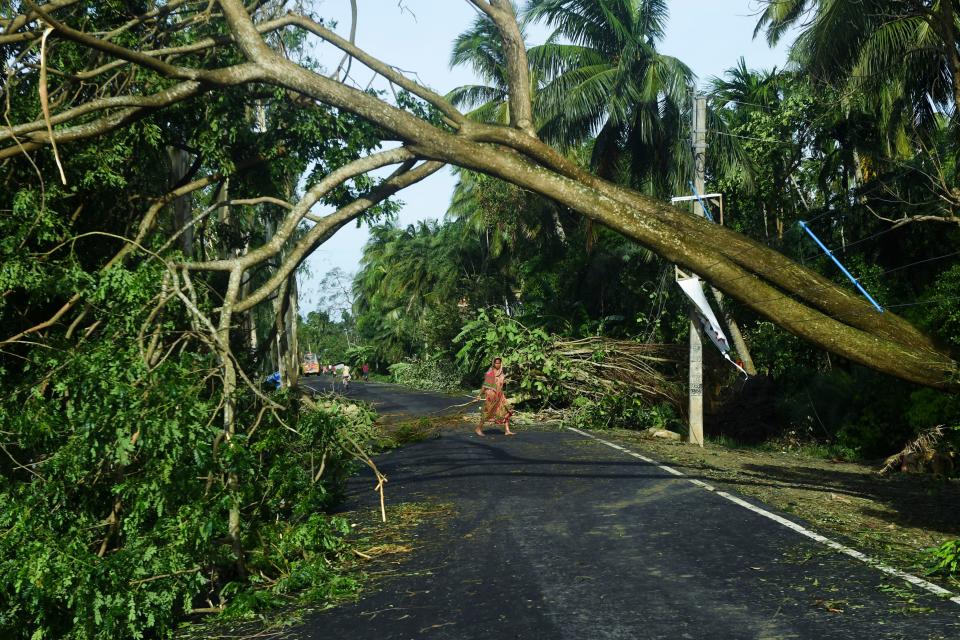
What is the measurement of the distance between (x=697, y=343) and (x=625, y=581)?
528 inches

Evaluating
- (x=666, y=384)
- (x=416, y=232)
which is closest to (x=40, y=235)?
(x=666, y=384)

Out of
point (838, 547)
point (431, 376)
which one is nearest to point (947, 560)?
point (838, 547)

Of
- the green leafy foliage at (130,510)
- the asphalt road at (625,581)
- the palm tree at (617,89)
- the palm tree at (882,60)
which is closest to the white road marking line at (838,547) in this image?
the asphalt road at (625,581)

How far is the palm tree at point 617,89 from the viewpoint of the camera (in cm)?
3391

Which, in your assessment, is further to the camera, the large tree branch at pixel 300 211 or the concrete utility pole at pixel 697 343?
the concrete utility pole at pixel 697 343

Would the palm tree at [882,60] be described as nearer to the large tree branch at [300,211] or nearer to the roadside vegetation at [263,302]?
the roadside vegetation at [263,302]

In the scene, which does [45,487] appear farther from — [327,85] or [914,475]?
[914,475]

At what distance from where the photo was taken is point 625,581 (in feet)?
23.1

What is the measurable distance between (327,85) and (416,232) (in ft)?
212

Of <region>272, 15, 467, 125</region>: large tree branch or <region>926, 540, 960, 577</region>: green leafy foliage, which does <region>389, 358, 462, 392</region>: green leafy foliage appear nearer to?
<region>272, 15, 467, 125</region>: large tree branch

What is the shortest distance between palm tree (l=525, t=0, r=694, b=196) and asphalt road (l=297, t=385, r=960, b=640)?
2422 centimetres

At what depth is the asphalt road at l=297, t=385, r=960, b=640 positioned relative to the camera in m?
5.91

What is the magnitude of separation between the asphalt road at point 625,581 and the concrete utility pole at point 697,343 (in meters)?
8.00

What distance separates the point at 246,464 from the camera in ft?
26.0
